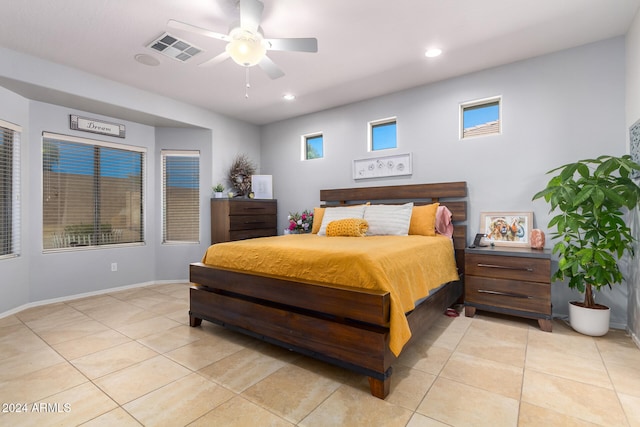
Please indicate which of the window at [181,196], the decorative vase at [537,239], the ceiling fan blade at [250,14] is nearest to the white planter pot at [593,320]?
the decorative vase at [537,239]

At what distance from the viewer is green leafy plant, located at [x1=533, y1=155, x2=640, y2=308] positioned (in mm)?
2432

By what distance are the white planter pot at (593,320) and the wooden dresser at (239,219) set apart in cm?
411

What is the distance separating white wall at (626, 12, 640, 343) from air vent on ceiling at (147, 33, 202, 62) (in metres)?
3.84

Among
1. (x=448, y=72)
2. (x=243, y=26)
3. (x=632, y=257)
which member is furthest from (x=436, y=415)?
(x=448, y=72)

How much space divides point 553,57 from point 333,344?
357cm

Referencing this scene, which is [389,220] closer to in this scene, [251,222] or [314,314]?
[314,314]

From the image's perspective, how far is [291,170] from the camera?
5.32m

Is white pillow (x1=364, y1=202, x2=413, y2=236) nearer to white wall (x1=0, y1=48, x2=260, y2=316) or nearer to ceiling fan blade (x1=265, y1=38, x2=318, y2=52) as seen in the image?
ceiling fan blade (x1=265, y1=38, x2=318, y2=52)

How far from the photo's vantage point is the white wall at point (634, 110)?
2.52m

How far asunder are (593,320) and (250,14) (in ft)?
12.0

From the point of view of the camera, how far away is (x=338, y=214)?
156 inches

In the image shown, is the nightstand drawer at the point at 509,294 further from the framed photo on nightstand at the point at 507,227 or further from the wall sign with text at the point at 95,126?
the wall sign with text at the point at 95,126

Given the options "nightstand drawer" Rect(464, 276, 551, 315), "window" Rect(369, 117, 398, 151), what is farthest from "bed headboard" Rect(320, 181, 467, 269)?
"window" Rect(369, 117, 398, 151)

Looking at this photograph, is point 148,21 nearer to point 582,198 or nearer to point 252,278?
point 252,278
